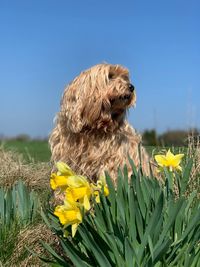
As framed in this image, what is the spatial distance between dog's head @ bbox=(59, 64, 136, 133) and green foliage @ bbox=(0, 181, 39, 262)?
138 centimetres

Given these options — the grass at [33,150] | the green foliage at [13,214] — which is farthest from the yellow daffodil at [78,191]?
the grass at [33,150]

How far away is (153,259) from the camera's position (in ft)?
10.6

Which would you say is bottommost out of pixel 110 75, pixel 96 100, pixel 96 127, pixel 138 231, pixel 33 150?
pixel 33 150

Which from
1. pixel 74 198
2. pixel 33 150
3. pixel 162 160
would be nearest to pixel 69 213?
pixel 74 198

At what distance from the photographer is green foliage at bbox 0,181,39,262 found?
4555mm

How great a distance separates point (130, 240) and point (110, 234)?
0.43 feet

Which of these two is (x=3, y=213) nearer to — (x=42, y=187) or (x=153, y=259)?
(x=153, y=259)

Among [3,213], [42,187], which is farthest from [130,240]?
[42,187]

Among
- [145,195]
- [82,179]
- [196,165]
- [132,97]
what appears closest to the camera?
[82,179]

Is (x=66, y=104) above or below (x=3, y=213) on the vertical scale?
above

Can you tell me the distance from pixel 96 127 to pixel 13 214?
75.0 inches

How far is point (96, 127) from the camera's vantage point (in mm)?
6633

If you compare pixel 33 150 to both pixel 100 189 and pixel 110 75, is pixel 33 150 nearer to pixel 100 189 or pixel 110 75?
pixel 110 75

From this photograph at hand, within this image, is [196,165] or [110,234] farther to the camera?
[196,165]
